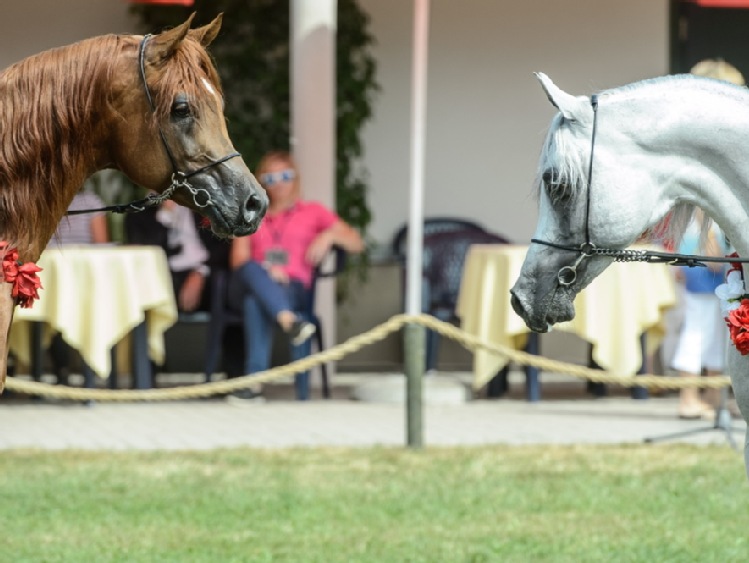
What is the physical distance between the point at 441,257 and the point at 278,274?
2.05 metres

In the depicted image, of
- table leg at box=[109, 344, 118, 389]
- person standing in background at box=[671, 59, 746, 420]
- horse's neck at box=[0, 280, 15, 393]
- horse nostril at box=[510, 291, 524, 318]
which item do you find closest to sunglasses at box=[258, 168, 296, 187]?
table leg at box=[109, 344, 118, 389]

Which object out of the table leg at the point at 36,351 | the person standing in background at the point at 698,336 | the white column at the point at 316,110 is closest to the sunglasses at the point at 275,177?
the white column at the point at 316,110

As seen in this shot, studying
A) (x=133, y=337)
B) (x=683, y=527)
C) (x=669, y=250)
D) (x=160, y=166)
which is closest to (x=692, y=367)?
(x=683, y=527)

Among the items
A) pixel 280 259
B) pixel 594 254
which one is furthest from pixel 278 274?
pixel 594 254

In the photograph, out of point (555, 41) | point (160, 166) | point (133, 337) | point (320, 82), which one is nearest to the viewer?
point (160, 166)

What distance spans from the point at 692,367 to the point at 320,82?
356cm

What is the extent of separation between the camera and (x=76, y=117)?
168 inches

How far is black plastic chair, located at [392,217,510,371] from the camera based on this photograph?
36.8 ft

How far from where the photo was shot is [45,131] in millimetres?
4234

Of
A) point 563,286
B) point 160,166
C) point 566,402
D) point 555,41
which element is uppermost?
point 555,41

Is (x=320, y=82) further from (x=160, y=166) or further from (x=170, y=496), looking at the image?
(x=160, y=166)

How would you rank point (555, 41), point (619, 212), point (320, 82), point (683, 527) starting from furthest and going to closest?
1. point (555, 41)
2. point (320, 82)
3. point (683, 527)
4. point (619, 212)

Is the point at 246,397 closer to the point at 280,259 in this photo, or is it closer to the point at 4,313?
the point at 280,259

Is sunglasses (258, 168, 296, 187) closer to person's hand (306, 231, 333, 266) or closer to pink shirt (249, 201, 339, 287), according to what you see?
pink shirt (249, 201, 339, 287)
